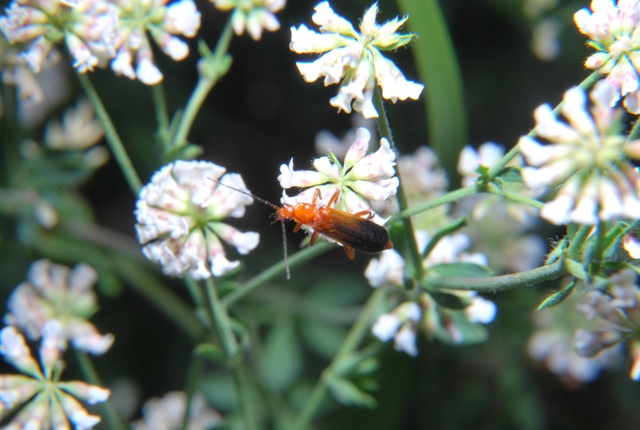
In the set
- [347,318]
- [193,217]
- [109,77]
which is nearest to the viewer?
[193,217]

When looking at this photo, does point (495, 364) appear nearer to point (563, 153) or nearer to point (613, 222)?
point (613, 222)

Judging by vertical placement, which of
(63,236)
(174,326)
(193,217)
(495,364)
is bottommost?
(495,364)

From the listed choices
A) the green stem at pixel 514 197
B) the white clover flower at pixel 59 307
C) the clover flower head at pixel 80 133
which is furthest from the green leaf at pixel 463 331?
the clover flower head at pixel 80 133

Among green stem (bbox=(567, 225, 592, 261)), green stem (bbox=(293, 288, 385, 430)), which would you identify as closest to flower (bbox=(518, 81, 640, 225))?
green stem (bbox=(567, 225, 592, 261))

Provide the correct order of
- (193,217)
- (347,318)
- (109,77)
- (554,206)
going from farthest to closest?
(109,77), (347,318), (193,217), (554,206)

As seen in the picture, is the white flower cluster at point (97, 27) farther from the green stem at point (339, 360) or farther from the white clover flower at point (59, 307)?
the green stem at point (339, 360)

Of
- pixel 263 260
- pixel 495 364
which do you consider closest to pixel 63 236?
pixel 263 260

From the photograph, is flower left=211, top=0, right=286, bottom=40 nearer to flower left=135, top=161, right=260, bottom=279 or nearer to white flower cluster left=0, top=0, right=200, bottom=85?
white flower cluster left=0, top=0, right=200, bottom=85
